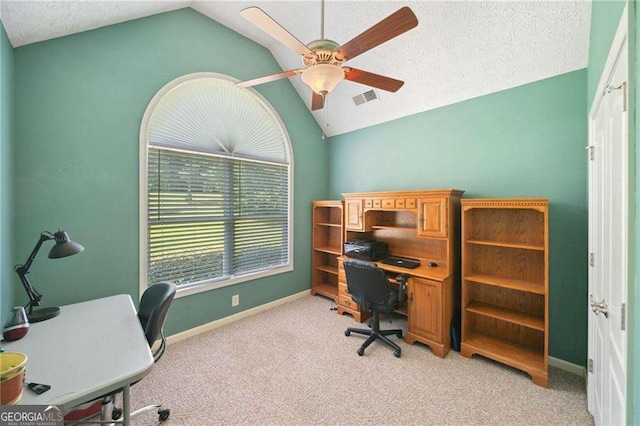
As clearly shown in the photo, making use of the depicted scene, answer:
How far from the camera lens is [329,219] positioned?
4344mm

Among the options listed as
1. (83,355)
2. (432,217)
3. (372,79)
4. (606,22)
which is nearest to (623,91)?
(606,22)

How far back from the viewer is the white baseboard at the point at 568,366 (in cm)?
220

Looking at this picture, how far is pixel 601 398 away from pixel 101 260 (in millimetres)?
3843

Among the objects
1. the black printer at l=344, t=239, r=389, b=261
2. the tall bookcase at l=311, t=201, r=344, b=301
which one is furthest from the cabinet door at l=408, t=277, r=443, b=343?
the tall bookcase at l=311, t=201, r=344, b=301

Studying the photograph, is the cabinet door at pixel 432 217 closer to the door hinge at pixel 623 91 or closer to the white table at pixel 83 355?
the door hinge at pixel 623 91

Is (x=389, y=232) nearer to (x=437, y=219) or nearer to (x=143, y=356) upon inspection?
(x=437, y=219)

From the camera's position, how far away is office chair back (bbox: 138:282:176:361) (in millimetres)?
1565

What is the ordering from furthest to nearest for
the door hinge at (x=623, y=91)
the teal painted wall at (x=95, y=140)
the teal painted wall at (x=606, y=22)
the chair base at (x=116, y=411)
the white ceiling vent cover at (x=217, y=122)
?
the white ceiling vent cover at (x=217, y=122) → the teal painted wall at (x=95, y=140) → the chair base at (x=116, y=411) → the teal painted wall at (x=606, y=22) → the door hinge at (x=623, y=91)

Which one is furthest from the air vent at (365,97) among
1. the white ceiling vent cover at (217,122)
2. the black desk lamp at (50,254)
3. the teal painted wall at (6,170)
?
the black desk lamp at (50,254)

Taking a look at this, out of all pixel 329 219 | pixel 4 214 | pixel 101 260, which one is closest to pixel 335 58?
pixel 4 214

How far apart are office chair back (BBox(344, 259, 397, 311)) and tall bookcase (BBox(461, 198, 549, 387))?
2.63ft

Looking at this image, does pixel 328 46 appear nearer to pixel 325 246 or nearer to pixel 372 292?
pixel 372 292

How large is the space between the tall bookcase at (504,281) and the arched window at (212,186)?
8.03ft

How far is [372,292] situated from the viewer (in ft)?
8.25
